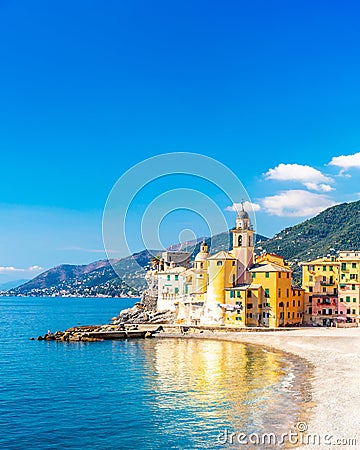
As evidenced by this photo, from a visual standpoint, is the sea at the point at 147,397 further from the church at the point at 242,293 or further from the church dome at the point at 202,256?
the church dome at the point at 202,256

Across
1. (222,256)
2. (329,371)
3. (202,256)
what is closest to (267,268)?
(222,256)

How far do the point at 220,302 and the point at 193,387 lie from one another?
37.7 meters

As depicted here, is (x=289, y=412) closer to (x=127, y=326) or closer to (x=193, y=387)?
(x=193, y=387)

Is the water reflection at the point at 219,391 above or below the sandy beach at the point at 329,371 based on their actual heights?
below

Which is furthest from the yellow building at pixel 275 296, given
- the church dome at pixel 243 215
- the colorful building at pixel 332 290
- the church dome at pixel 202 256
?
the church dome at pixel 202 256

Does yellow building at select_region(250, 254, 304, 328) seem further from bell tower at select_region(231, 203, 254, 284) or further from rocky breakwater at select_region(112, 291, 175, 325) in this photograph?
rocky breakwater at select_region(112, 291, 175, 325)

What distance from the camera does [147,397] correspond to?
36625 mm

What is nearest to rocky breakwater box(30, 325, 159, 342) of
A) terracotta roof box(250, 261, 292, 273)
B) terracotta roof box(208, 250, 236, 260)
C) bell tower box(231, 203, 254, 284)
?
Answer: terracotta roof box(208, 250, 236, 260)

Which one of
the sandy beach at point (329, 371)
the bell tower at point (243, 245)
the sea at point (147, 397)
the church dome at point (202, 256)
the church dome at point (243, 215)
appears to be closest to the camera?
the sandy beach at point (329, 371)

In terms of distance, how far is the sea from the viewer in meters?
27.8

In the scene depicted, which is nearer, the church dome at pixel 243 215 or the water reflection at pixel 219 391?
the water reflection at pixel 219 391

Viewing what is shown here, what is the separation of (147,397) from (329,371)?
639 inches

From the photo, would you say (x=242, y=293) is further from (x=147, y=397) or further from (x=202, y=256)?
(x=147, y=397)

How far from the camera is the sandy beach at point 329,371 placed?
87.1 ft
